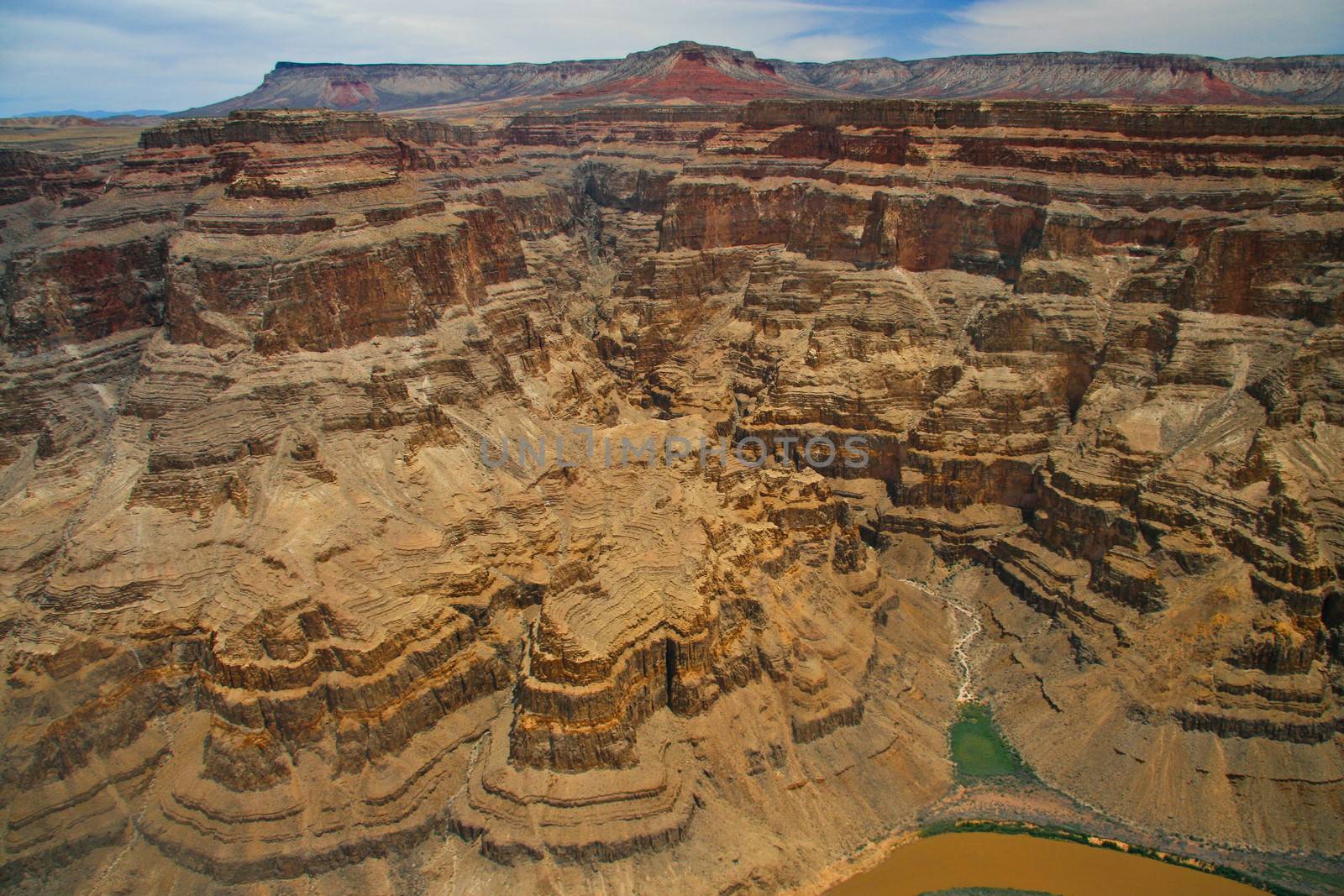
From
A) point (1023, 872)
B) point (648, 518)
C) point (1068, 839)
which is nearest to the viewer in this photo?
point (1023, 872)

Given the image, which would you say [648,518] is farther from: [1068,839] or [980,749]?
[1068,839]

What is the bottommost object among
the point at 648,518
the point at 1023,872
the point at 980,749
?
the point at 980,749

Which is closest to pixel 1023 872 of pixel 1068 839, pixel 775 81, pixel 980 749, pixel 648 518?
pixel 1068 839

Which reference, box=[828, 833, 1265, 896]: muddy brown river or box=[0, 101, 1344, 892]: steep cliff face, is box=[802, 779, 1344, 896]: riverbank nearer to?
box=[828, 833, 1265, 896]: muddy brown river

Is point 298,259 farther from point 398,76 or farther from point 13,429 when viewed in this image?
point 398,76

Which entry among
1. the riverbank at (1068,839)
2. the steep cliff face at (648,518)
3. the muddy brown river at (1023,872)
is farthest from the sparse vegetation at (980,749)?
the muddy brown river at (1023,872)

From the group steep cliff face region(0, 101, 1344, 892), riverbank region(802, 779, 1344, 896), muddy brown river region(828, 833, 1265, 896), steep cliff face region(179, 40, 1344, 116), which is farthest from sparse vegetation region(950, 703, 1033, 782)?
steep cliff face region(179, 40, 1344, 116)
